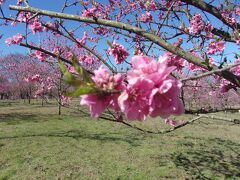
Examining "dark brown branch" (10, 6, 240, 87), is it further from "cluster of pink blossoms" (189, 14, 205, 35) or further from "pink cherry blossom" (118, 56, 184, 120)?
"cluster of pink blossoms" (189, 14, 205, 35)

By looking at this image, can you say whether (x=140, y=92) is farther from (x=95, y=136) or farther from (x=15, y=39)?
(x=95, y=136)

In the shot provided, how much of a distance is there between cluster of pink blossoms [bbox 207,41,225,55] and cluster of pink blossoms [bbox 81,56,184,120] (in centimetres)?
347

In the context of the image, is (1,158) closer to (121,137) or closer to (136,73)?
(121,137)

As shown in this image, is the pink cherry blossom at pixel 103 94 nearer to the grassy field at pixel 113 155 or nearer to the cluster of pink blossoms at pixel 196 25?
the cluster of pink blossoms at pixel 196 25

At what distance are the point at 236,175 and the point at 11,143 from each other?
664cm

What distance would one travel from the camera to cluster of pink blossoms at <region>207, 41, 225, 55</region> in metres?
4.27

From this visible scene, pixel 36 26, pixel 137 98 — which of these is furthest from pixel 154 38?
pixel 36 26

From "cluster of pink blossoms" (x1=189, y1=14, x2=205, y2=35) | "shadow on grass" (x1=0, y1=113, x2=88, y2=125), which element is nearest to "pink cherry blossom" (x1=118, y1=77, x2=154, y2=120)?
"cluster of pink blossoms" (x1=189, y1=14, x2=205, y2=35)

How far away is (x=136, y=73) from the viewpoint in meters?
1.00

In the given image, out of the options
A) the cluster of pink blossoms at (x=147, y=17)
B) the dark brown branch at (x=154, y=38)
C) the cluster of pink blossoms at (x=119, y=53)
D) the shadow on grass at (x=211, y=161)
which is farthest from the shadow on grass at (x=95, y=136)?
the dark brown branch at (x=154, y=38)

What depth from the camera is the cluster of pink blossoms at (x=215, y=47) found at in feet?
14.0

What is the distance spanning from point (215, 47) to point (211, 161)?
5030mm

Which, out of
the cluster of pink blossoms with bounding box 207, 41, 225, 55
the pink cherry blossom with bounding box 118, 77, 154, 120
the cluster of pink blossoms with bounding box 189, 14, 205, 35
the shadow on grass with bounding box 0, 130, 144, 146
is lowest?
the shadow on grass with bounding box 0, 130, 144, 146

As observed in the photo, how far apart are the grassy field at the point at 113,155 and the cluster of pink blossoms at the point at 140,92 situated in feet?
15.2
